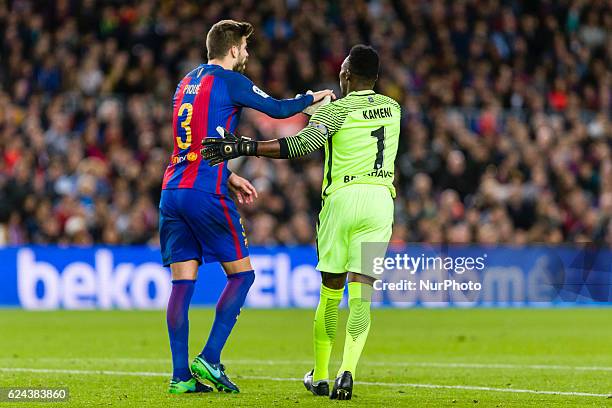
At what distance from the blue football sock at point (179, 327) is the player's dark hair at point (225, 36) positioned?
66.7 inches

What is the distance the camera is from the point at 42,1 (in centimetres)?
2470

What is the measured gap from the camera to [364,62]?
892cm

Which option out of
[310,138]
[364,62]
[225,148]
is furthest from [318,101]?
[225,148]

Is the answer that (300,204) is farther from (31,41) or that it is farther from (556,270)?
(31,41)

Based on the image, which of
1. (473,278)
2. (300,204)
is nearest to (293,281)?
(300,204)

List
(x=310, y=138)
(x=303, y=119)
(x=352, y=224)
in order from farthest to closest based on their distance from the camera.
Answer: (x=303, y=119)
(x=352, y=224)
(x=310, y=138)

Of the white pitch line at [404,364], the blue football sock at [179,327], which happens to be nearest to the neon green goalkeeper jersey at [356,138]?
the blue football sock at [179,327]

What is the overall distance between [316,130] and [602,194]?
16.0 meters

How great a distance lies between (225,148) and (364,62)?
1216mm

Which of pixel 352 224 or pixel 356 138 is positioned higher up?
pixel 356 138

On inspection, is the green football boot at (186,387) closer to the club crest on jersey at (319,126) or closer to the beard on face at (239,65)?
the club crest on jersey at (319,126)

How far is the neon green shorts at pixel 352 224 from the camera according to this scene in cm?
884

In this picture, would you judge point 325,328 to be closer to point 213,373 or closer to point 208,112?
point 213,373

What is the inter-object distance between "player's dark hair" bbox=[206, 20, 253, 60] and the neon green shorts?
1359 millimetres
